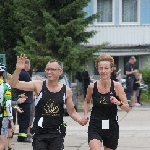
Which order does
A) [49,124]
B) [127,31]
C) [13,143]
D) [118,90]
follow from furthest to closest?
[127,31] < [13,143] < [118,90] < [49,124]

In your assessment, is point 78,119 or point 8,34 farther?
point 8,34

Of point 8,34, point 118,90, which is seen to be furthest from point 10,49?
point 118,90

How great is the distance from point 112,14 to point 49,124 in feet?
79.6

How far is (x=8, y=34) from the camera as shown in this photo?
2658cm

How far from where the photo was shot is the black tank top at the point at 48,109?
8.16 m

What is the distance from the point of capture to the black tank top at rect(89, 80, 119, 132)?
875cm

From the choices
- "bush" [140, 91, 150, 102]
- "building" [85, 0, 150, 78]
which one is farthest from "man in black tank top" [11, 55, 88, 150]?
"building" [85, 0, 150, 78]

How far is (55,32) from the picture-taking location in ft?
76.0

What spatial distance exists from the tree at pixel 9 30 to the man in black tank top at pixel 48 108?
1760 cm

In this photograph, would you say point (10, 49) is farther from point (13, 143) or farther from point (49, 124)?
point (49, 124)

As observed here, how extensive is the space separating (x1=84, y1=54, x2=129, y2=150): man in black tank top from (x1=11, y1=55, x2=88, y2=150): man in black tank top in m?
0.66

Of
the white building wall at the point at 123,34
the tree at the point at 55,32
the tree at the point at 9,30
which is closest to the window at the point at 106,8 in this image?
the white building wall at the point at 123,34

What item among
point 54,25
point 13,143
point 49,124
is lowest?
point 13,143

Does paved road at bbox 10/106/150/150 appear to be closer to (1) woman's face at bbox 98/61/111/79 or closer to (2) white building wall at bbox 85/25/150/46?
(1) woman's face at bbox 98/61/111/79
